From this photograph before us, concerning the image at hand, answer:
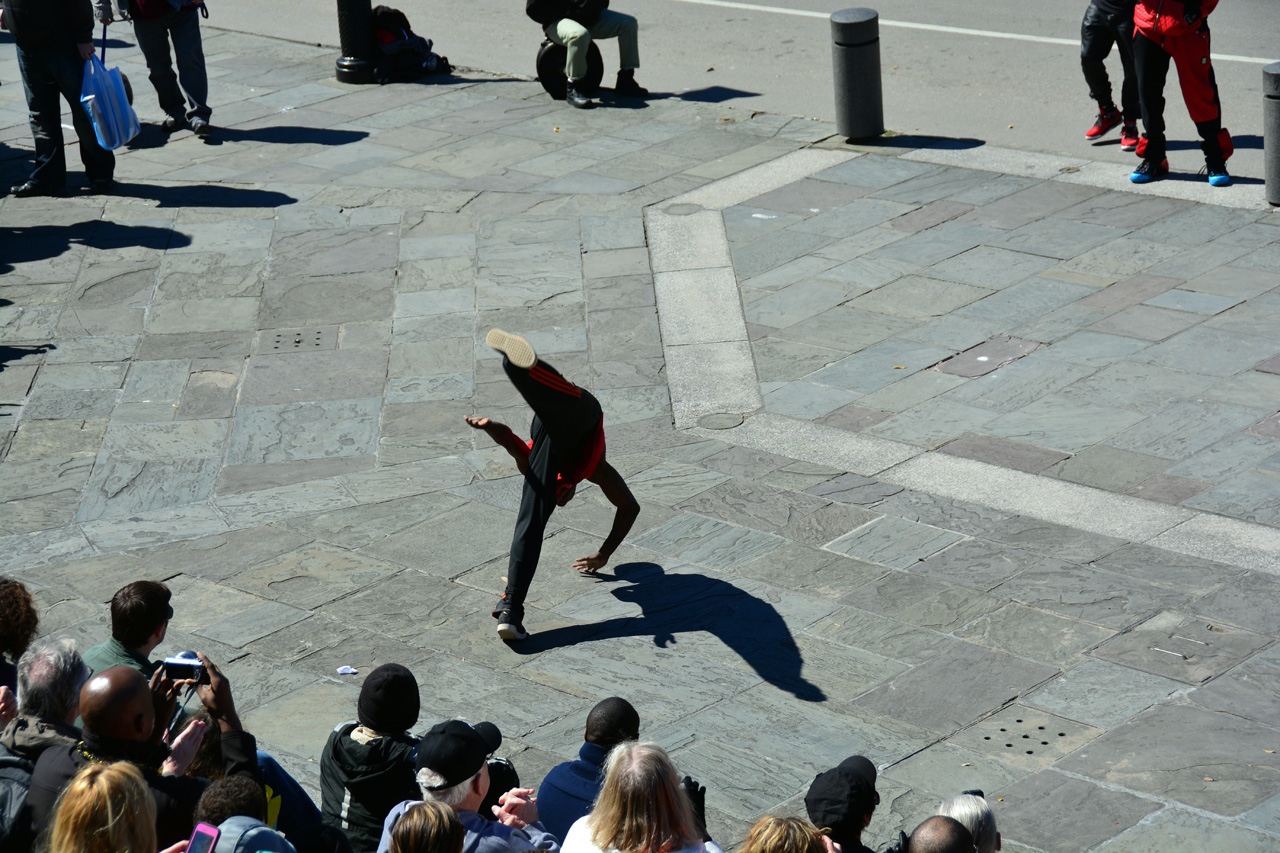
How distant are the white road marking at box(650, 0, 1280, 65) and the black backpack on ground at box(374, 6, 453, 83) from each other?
13.9ft

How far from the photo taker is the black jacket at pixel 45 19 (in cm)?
1203

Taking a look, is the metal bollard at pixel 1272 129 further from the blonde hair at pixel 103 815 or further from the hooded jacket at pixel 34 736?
the blonde hair at pixel 103 815

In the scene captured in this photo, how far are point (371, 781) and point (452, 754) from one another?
1.65 ft

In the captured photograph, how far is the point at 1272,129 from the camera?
33.6 ft

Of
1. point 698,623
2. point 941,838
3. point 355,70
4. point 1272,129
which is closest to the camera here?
point 941,838

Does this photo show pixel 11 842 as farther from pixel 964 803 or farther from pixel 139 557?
pixel 139 557

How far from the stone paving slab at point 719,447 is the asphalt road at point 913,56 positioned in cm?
92

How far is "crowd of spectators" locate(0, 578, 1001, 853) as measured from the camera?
345cm

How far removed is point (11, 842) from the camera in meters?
3.79

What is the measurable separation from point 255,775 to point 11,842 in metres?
0.67

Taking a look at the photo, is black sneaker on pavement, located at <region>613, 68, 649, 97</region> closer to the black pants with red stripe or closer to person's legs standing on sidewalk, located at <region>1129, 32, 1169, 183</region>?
person's legs standing on sidewalk, located at <region>1129, 32, 1169, 183</region>

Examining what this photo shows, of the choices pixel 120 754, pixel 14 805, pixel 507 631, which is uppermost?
pixel 120 754

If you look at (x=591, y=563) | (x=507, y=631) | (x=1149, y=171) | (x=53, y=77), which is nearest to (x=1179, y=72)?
(x=1149, y=171)

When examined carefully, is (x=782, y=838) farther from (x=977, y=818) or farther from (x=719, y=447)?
(x=719, y=447)
